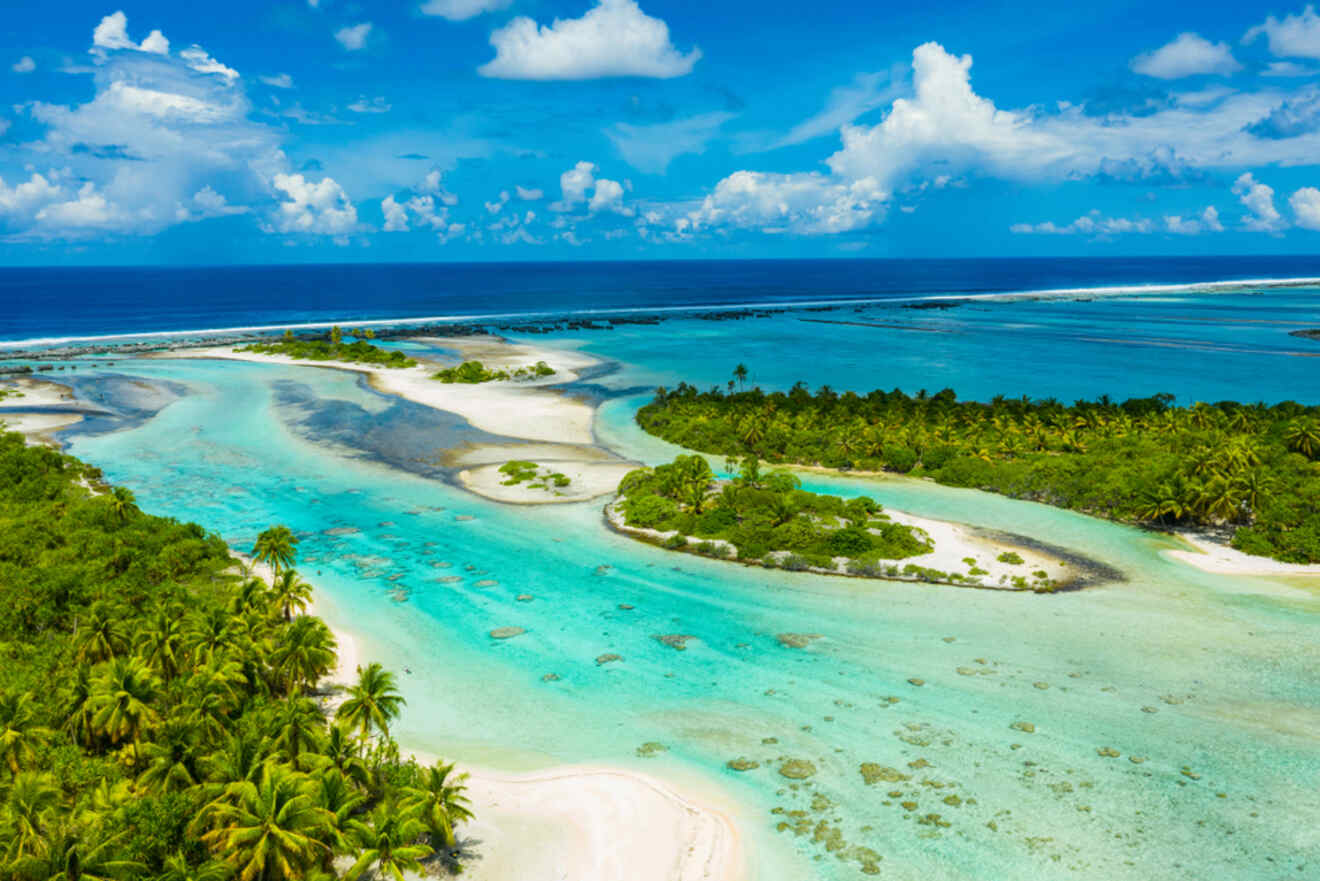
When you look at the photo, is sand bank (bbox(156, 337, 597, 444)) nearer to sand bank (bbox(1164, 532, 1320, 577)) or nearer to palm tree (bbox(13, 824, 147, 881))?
sand bank (bbox(1164, 532, 1320, 577))

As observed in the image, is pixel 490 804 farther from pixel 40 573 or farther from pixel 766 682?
pixel 40 573

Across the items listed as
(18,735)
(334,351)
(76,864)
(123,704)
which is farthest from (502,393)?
(76,864)

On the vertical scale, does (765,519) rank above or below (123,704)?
below

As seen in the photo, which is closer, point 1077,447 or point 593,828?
point 593,828

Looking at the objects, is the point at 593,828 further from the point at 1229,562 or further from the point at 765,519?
the point at 1229,562

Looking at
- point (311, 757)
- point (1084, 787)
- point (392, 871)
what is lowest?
point (1084, 787)

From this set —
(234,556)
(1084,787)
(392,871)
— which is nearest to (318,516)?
(234,556)

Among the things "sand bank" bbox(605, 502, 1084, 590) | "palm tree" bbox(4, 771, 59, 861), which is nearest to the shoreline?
"palm tree" bbox(4, 771, 59, 861)
